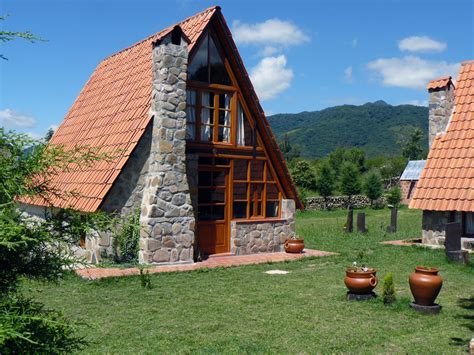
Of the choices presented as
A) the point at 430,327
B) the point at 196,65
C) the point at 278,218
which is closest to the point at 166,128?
the point at 196,65

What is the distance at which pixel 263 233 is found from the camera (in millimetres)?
16891

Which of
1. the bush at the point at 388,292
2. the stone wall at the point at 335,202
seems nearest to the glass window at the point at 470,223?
the bush at the point at 388,292

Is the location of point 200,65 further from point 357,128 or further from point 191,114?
point 357,128

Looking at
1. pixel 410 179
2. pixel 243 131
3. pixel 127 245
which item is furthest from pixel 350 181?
pixel 127 245

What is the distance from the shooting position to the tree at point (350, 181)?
40.1 m

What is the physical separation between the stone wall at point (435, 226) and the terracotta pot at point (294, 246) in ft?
15.0

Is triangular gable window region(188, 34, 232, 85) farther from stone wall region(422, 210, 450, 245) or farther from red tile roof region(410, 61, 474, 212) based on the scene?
stone wall region(422, 210, 450, 245)

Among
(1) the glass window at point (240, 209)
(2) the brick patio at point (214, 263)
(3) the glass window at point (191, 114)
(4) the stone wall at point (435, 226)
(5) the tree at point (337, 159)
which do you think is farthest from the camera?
(5) the tree at point (337, 159)

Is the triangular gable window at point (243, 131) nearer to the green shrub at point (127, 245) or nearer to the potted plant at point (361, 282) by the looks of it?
the green shrub at point (127, 245)

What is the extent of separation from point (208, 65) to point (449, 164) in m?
8.72

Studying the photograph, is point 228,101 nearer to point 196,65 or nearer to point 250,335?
point 196,65

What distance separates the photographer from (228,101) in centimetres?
1627

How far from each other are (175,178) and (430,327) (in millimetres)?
7781

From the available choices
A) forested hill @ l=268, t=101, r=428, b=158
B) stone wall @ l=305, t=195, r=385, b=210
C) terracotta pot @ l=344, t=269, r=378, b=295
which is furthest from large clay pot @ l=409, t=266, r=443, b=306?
forested hill @ l=268, t=101, r=428, b=158
